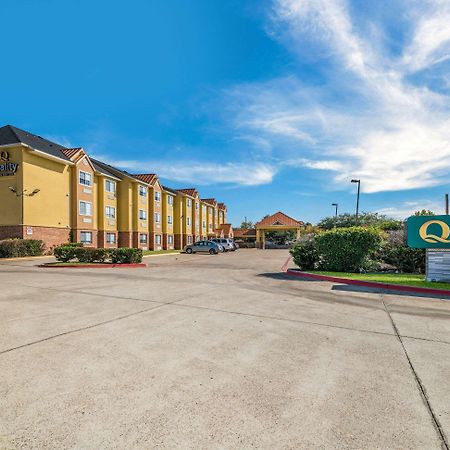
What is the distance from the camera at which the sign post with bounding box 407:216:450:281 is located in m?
12.1

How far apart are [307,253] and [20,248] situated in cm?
2161

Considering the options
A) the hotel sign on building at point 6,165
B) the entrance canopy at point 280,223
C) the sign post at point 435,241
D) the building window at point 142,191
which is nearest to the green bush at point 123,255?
the hotel sign on building at point 6,165

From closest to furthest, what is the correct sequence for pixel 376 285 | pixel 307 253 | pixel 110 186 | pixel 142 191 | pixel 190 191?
pixel 376 285 → pixel 307 253 → pixel 110 186 → pixel 142 191 → pixel 190 191

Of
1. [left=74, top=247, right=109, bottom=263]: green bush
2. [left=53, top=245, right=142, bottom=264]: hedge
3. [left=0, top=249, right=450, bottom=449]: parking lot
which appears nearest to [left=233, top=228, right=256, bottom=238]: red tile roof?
[left=53, top=245, right=142, bottom=264]: hedge

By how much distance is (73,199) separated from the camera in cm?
3192

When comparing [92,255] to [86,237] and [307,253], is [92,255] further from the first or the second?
[86,237]

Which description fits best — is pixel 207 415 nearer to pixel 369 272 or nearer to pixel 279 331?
pixel 279 331

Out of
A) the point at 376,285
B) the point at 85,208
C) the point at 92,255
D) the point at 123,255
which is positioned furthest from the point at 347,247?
the point at 85,208

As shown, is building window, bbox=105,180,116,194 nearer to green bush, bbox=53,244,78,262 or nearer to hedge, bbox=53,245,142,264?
green bush, bbox=53,244,78,262

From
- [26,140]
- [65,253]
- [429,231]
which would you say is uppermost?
Answer: [26,140]

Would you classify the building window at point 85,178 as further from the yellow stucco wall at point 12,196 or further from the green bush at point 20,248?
the green bush at point 20,248

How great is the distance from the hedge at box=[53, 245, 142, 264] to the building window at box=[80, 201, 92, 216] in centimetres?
1279

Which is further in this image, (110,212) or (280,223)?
(280,223)

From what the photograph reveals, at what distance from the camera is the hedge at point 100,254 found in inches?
797
